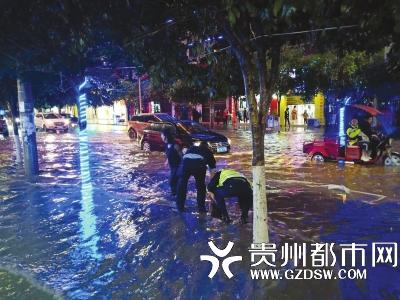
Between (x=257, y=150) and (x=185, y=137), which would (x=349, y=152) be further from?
(x=257, y=150)

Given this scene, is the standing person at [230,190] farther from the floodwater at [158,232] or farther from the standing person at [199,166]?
the standing person at [199,166]

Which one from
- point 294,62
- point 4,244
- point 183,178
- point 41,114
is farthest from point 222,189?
point 41,114

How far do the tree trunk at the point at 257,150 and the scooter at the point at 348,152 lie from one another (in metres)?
9.76

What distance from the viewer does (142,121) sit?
24.2 meters

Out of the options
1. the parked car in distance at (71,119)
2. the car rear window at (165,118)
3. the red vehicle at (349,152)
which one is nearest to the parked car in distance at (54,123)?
the parked car in distance at (71,119)

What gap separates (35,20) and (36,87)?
11.2 metres

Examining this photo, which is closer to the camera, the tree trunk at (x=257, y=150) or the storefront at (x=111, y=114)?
the tree trunk at (x=257, y=150)

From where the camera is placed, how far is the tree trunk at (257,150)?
212 inches

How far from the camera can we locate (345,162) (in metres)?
14.9

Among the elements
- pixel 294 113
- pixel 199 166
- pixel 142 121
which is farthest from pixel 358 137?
pixel 294 113

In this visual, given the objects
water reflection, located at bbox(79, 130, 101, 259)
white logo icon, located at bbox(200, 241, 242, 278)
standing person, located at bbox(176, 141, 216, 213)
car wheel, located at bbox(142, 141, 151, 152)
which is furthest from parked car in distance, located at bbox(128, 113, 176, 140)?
white logo icon, located at bbox(200, 241, 242, 278)

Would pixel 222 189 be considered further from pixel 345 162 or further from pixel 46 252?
pixel 345 162

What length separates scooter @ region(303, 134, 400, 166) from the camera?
1428 centimetres

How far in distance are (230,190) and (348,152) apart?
845cm
